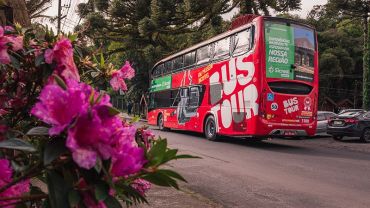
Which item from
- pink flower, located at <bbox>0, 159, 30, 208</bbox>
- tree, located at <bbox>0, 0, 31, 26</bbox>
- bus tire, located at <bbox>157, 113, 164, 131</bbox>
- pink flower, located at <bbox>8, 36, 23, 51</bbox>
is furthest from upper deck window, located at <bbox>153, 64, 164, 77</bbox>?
pink flower, located at <bbox>0, 159, 30, 208</bbox>

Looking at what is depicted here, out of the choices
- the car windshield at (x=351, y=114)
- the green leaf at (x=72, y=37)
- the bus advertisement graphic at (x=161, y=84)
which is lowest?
the green leaf at (x=72, y=37)

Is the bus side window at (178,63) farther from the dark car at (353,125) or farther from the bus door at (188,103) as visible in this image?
the dark car at (353,125)

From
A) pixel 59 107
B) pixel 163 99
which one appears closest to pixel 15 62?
pixel 59 107

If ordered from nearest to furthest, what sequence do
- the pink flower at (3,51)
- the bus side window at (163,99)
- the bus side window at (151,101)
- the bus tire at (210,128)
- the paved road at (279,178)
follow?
the pink flower at (3,51) < the paved road at (279,178) < the bus tire at (210,128) < the bus side window at (163,99) < the bus side window at (151,101)

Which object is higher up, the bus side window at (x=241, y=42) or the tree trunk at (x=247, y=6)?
the tree trunk at (x=247, y=6)

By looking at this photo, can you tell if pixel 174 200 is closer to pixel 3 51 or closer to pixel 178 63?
pixel 3 51

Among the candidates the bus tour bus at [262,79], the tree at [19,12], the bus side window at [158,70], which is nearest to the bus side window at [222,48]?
the bus tour bus at [262,79]

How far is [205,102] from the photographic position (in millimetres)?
16078

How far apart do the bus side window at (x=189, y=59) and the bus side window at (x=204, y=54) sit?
1.78ft

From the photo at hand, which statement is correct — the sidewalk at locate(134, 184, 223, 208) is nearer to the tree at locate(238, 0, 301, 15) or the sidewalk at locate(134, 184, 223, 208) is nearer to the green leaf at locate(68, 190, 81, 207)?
the green leaf at locate(68, 190, 81, 207)

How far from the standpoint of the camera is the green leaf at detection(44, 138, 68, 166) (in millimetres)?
1105

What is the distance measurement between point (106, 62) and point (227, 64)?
12.2 meters

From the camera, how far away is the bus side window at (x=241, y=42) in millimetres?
13273

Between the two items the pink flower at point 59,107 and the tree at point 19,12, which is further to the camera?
the tree at point 19,12
